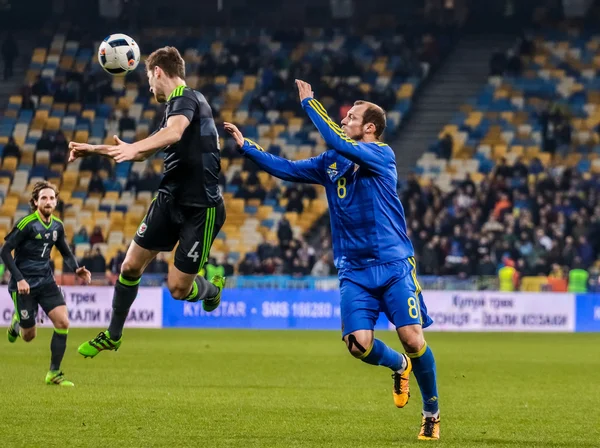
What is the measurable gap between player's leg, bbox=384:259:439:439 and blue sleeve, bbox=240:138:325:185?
1010 millimetres

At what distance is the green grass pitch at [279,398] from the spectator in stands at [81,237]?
8.10 meters

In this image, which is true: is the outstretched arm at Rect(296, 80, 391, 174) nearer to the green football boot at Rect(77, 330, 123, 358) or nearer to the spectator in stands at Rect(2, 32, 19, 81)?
the green football boot at Rect(77, 330, 123, 358)

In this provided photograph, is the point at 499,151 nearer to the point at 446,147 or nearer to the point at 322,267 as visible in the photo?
the point at 446,147

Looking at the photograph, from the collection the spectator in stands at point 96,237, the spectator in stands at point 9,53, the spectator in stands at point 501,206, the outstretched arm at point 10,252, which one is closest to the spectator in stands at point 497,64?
the spectator in stands at point 501,206

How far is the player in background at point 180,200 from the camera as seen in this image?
9.41 metres

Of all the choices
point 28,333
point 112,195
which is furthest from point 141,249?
point 112,195

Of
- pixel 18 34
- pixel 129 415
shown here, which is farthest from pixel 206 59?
pixel 129 415

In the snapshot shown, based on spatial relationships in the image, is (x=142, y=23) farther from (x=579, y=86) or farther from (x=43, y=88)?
(x=579, y=86)

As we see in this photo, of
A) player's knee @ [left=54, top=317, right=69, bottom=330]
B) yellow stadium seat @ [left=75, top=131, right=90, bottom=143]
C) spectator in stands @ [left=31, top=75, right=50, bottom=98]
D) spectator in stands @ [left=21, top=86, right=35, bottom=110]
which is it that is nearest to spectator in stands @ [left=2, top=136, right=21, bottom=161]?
yellow stadium seat @ [left=75, top=131, right=90, bottom=143]

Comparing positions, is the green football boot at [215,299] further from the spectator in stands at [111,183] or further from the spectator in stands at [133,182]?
the spectator in stands at [111,183]

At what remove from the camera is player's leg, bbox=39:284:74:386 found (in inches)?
520

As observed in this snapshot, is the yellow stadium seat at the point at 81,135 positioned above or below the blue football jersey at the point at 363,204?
above

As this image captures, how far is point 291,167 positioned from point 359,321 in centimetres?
142

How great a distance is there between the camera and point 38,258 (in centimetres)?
1376
